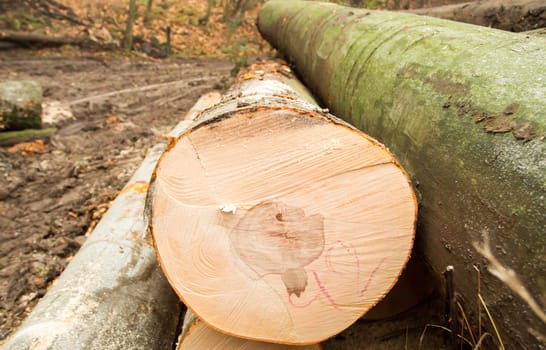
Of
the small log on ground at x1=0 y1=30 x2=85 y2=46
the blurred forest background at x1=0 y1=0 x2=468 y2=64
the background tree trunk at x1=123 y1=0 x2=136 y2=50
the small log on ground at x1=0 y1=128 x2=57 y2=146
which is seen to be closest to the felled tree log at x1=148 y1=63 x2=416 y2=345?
the small log on ground at x1=0 y1=128 x2=57 y2=146

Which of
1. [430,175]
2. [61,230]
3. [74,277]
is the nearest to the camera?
[430,175]

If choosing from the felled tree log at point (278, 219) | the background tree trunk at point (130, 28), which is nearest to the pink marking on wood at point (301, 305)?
the felled tree log at point (278, 219)

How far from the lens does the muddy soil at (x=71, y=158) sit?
270cm

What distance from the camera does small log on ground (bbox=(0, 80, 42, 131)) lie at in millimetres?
4484

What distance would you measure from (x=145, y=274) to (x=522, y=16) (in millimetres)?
3859

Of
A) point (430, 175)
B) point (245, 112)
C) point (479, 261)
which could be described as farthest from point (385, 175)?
point (245, 112)

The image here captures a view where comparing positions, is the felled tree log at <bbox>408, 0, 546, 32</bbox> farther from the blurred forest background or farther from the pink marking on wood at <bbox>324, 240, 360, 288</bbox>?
the blurred forest background

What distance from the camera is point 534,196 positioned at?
3.33ft

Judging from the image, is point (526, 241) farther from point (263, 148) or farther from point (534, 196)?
point (263, 148)

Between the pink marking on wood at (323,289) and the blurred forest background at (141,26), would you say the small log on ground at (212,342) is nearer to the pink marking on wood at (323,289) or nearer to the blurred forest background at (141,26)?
the pink marking on wood at (323,289)

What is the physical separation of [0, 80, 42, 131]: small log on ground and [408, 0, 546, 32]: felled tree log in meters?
5.22

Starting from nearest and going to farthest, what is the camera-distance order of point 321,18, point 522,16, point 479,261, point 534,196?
point 534,196
point 479,261
point 522,16
point 321,18

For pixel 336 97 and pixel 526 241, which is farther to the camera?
pixel 336 97

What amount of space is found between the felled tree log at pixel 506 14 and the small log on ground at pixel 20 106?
5.22 m
